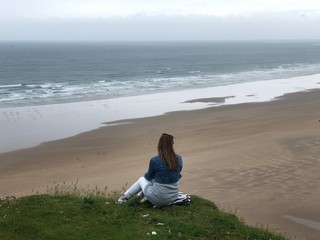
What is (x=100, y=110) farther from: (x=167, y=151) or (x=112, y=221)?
(x=112, y=221)

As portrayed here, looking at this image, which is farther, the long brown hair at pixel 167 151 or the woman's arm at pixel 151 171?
the woman's arm at pixel 151 171

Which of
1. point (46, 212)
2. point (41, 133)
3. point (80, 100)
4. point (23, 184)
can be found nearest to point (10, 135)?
point (41, 133)

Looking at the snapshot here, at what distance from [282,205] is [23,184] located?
8034 mm

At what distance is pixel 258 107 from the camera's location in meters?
30.2

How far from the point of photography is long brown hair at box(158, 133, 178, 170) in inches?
281

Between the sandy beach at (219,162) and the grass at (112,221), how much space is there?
2208mm

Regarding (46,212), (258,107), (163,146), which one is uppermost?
Result: (163,146)

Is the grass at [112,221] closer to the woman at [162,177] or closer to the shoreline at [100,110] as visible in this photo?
the woman at [162,177]

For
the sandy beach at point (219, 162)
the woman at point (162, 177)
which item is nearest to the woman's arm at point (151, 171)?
the woman at point (162, 177)

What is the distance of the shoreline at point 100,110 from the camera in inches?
872

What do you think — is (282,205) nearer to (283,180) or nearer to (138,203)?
(283,180)

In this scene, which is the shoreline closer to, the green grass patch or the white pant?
the green grass patch

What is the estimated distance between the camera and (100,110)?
29.5m

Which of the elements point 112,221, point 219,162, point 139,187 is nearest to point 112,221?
point 112,221
